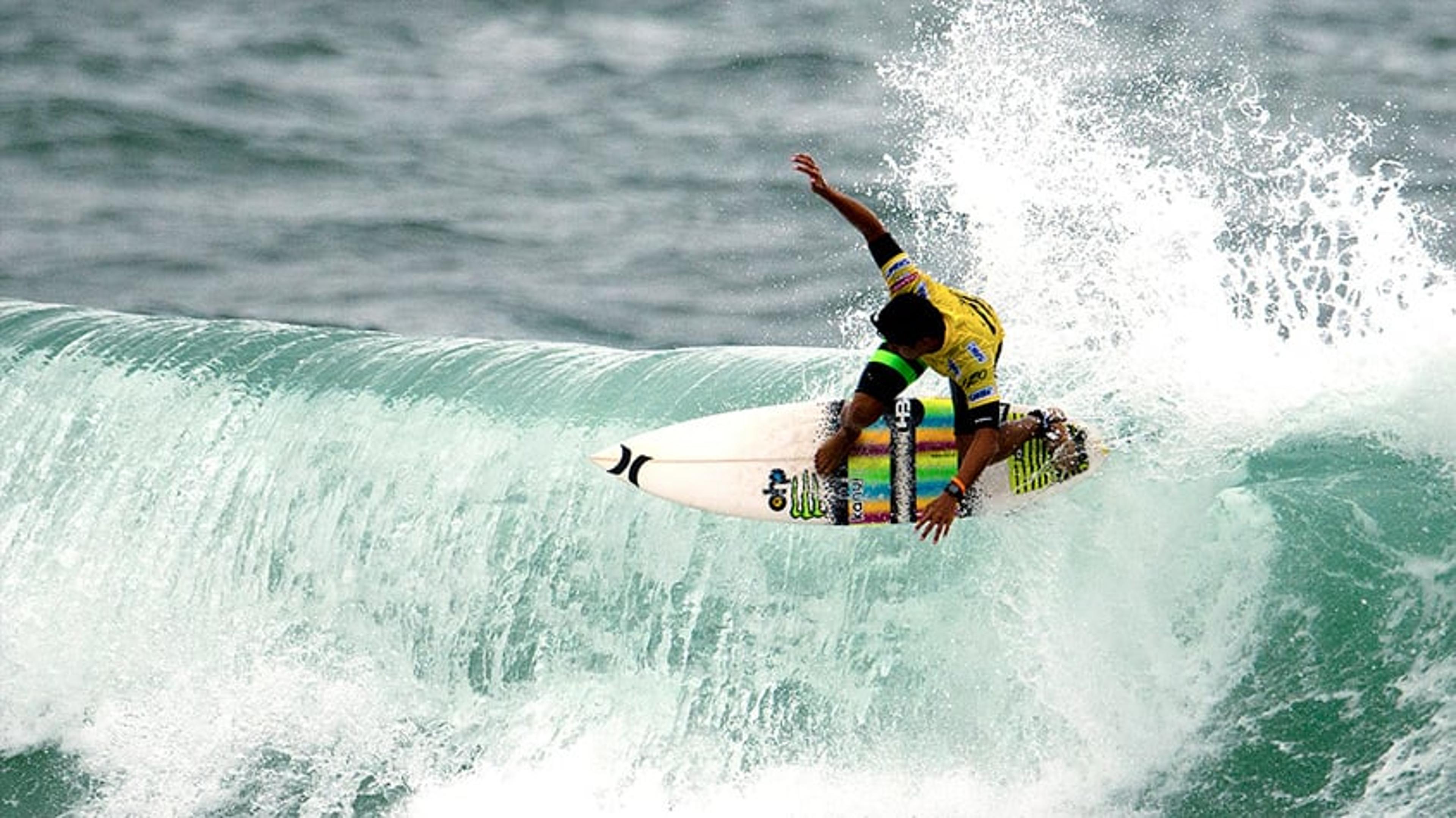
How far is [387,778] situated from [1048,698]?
9.84ft

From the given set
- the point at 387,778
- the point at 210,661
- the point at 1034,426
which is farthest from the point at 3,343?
the point at 1034,426

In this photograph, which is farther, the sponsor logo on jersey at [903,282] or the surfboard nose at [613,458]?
the surfboard nose at [613,458]

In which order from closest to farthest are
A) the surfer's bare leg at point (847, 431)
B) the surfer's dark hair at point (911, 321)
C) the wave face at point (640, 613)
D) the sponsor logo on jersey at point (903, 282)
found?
1. the surfer's dark hair at point (911, 321)
2. the sponsor logo on jersey at point (903, 282)
3. the surfer's bare leg at point (847, 431)
4. the wave face at point (640, 613)

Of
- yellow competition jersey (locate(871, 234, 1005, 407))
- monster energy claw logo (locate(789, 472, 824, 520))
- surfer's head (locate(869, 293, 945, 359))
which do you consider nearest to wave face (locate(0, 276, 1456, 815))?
monster energy claw logo (locate(789, 472, 824, 520))

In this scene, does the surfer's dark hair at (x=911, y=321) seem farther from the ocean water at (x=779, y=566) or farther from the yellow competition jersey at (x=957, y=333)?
the ocean water at (x=779, y=566)

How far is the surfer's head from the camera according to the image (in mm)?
7223

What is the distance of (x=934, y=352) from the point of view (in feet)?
23.9

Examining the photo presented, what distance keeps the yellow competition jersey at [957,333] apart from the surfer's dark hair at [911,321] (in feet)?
0.15

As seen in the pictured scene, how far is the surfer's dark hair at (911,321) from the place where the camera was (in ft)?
23.7

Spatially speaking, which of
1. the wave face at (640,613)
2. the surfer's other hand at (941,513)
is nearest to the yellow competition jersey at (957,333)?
the surfer's other hand at (941,513)

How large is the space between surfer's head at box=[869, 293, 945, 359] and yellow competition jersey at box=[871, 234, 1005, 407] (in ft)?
0.13

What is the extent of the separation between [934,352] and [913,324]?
14 cm

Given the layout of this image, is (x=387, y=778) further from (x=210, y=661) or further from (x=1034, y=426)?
(x=1034, y=426)

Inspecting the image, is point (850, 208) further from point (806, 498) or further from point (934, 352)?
point (806, 498)
